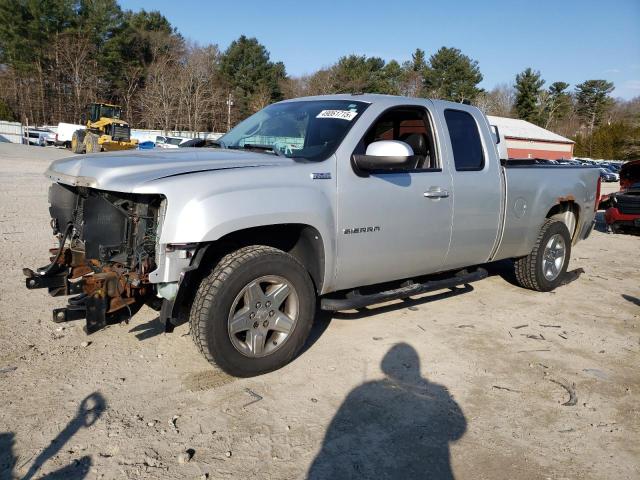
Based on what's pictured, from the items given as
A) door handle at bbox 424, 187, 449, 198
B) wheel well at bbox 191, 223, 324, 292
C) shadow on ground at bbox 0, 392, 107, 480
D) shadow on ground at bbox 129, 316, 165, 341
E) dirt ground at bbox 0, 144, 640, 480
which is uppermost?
door handle at bbox 424, 187, 449, 198

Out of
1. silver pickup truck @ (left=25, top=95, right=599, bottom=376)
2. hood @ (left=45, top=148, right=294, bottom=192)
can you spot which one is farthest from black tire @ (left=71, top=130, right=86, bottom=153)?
hood @ (left=45, top=148, right=294, bottom=192)

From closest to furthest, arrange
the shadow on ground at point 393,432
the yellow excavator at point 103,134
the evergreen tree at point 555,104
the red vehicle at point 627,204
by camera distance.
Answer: the shadow on ground at point 393,432
the red vehicle at point 627,204
the yellow excavator at point 103,134
the evergreen tree at point 555,104

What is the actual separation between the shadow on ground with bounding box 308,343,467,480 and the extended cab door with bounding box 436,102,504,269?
154cm

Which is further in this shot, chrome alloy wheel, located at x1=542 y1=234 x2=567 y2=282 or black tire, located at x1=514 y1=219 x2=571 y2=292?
chrome alloy wheel, located at x1=542 y1=234 x2=567 y2=282

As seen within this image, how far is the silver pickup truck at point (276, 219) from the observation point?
3172 mm

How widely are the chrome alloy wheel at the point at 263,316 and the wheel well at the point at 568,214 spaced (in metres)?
3.98

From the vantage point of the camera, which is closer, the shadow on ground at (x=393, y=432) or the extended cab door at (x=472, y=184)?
the shadow on ground at (x=393, y=432)

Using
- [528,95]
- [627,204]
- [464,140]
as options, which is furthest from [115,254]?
[528,95]

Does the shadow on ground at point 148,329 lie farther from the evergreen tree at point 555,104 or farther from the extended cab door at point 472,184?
the evergreen tree at point 555,104

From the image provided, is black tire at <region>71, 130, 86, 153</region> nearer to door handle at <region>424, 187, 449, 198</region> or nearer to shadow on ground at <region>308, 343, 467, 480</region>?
door handle at <region>424, 187, 449, 198</region>

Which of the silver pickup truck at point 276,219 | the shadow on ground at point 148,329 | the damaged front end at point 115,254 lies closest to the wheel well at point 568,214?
the silver pickup truck at point 276,219

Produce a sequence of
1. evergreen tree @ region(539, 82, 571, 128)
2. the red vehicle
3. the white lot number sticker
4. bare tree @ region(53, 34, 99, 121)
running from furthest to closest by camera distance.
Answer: evergreen tree @ region(539, 82, 571, 128), bare tree @ region(53, 34, 99, 121), the red vehicle, the white lot number sticker

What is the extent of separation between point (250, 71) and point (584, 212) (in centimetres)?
5798

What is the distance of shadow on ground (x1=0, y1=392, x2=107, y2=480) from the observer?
2.45m
